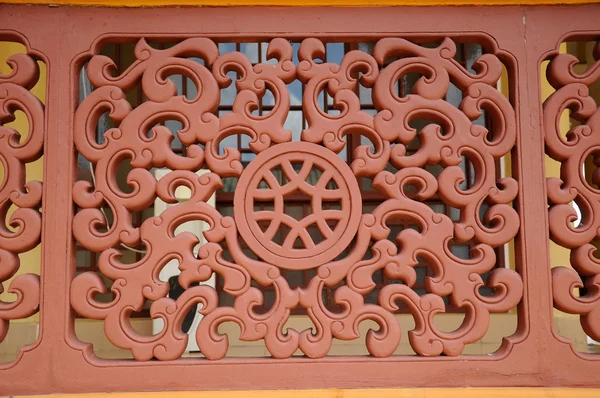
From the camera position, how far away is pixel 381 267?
86.7 inches

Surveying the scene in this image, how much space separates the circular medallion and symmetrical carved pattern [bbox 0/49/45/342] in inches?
32.6

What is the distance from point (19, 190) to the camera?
87.4 inches

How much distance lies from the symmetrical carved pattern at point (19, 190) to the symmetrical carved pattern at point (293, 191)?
0.17 meters

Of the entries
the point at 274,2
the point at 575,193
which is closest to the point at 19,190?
the point at 274,2

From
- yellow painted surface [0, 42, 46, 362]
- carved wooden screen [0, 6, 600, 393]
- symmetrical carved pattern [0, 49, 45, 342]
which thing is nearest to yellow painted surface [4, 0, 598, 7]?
carved wooden screen [0, 6, 600, 393]

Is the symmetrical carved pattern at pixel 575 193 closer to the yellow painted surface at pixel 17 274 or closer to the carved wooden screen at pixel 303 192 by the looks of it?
the carved wooden screen at pixel 303 192

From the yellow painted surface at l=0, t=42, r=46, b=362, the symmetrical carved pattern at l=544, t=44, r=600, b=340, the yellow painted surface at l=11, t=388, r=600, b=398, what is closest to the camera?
the yellow painted surface at l=11, t=388, r=600, b=398

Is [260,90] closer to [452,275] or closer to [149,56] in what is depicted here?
[149,56]

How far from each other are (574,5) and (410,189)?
2.69 meters

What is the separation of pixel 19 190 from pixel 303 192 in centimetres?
115

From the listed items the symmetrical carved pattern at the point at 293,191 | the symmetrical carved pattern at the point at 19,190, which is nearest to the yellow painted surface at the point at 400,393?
the symmetrical carved pattern at the point at 293,191

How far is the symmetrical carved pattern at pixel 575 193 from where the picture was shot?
2.21 m

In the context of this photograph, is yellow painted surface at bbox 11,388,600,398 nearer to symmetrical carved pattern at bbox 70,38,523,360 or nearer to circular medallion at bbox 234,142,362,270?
symmetrical carved pattern at bbox 70,38,523,360

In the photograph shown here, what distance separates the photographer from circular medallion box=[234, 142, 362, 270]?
7.20 feet
